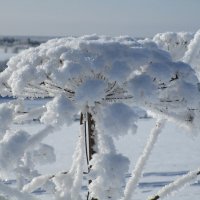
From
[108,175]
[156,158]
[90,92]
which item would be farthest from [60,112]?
[156,158]

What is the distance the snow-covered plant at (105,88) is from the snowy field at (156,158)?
4.94 metres

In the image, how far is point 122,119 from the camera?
2227 mm

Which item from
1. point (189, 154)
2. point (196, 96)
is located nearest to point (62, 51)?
point (196, 96)

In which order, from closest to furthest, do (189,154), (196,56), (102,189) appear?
1. (102,189)
2. (196,56)
3. (189,154)

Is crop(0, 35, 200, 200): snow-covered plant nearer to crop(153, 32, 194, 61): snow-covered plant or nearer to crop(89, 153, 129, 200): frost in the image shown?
crop(89, 153, 129, 200): frost

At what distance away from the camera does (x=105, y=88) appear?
2.33 meters

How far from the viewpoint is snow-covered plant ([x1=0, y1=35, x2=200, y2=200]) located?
225 centimetres

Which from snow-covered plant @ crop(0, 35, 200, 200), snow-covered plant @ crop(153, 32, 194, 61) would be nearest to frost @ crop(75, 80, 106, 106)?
snow-covered plant @ crop(0, 35, 200, 200)

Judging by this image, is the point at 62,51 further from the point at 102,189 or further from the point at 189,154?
the point at 189,154

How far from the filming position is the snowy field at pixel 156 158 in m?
8.45

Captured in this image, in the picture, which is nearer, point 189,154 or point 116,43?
point 116,43

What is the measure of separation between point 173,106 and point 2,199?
45.1 inches

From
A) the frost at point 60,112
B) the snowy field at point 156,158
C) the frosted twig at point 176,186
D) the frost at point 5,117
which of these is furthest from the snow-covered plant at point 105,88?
the snowy field at point 156,158

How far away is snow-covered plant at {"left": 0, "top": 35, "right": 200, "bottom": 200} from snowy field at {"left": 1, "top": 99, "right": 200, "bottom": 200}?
4942mm
